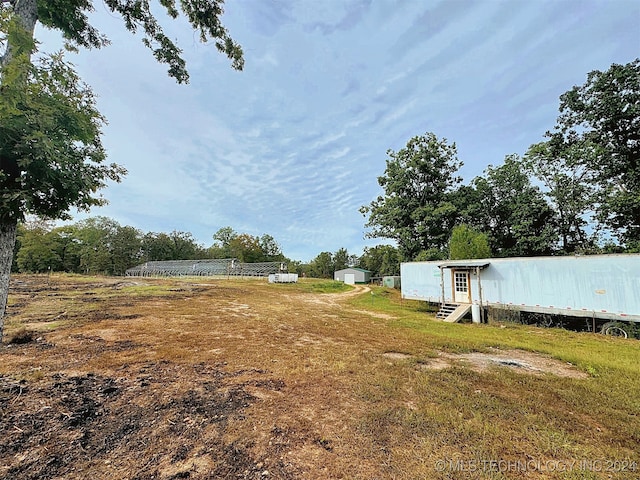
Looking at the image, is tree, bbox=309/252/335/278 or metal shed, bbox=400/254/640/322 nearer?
metal shed, bbox=400/254/640/322

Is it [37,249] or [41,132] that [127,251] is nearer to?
[37,249]

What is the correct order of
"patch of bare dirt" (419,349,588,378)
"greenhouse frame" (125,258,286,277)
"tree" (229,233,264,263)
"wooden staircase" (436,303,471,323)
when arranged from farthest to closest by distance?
"tree" (229,233,264,263) → "greenhouse frame" (125,258,286,277) → "wooden staircase" (436,303,471,323) → "patch of bare dirt" (419,349,588,378)

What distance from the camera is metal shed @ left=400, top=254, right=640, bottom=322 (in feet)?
29.2

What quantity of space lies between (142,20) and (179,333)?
8202 mm

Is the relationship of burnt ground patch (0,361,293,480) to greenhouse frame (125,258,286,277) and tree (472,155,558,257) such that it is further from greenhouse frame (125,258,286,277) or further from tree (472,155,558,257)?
greenhouse frame (125,258,286,277)

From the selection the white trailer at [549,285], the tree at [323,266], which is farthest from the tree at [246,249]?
the white trailer at [549,285]

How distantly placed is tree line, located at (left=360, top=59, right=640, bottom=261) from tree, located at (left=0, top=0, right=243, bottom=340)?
19.8 meters

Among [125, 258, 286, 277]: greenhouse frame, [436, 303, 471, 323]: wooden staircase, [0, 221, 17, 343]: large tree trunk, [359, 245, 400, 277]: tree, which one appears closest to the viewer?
[0, 221, 17, 343]: large tree trunk

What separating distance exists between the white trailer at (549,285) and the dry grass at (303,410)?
2569 millimetres

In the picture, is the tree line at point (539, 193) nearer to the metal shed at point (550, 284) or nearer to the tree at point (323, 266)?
the metal shed at point (550, 284)

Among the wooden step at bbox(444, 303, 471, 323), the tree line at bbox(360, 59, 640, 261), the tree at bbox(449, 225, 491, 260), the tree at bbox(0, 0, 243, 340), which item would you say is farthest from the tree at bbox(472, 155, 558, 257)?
the tree at bbox(0, 0, 243, 340)

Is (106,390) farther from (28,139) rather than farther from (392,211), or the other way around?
(392,211)

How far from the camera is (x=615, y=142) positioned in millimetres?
16875

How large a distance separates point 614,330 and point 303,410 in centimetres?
1290
